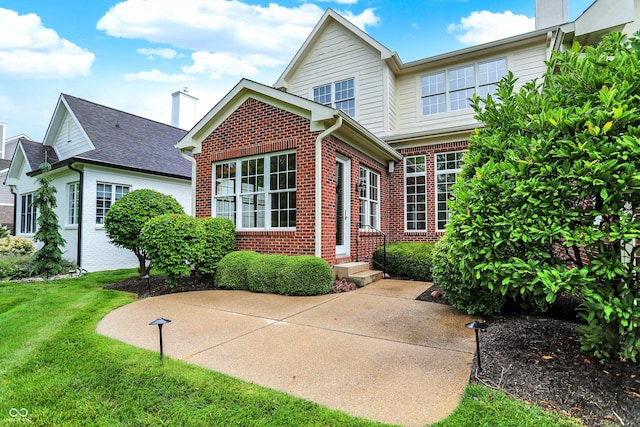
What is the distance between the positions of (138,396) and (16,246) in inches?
505

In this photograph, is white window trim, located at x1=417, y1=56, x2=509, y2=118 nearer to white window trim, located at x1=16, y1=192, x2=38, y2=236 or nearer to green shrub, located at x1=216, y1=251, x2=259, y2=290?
green shrub, located at x1=216, y1=251, x2=259, y2=290

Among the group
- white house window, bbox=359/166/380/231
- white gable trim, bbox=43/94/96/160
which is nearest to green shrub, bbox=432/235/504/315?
white house window, bbox=359/166/380/231

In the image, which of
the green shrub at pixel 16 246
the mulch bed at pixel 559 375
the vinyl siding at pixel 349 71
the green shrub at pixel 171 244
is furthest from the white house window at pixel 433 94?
the green shrub at pixel 16 246

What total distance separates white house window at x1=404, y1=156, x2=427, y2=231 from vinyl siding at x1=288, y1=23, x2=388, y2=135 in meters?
1.45

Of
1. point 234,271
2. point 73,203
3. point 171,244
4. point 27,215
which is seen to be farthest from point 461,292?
point 27,215

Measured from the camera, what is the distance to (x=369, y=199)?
30.0 feet

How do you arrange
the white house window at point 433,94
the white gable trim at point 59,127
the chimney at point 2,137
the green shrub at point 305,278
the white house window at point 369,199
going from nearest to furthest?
1. the green shrub at point 305,278
2. the white house window at point 369,199
3. the white house window at point 433,94
4. the white gable trim at point 59,127
5. the chimney at point 2,137

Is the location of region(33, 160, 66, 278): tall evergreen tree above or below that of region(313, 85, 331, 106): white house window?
below

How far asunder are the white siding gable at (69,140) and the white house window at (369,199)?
9.45 m

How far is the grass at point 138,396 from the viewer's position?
7.24 ft

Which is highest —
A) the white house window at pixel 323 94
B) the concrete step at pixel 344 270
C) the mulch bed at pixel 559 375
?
the white house window at pixel 323 94

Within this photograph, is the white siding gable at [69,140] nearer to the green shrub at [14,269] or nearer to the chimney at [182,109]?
the green shrub at [14,269]

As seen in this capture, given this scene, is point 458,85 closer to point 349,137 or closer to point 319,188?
point 349,137

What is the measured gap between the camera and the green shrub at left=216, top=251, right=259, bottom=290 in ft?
22.6
